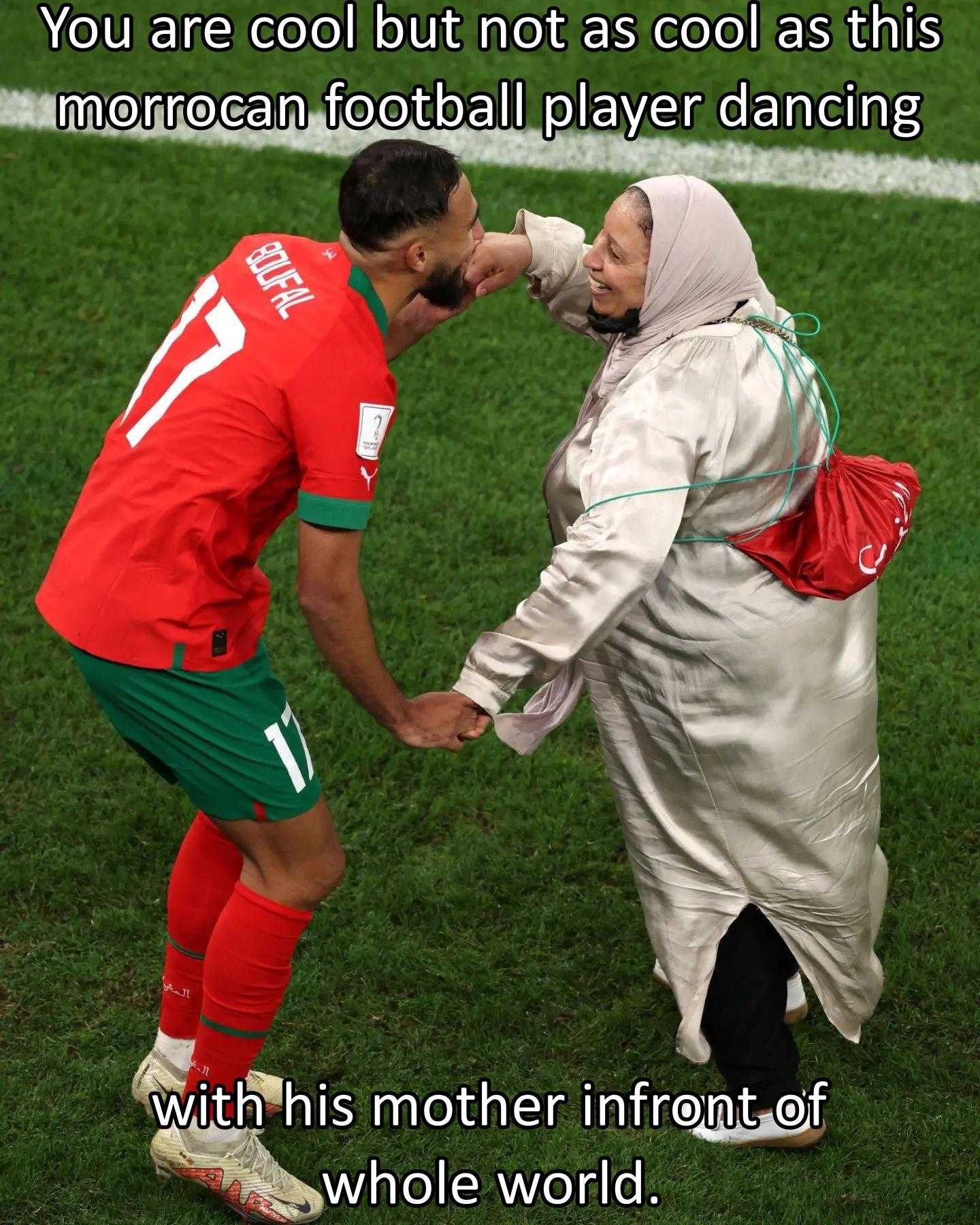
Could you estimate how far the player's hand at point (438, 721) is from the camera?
10.5 feet

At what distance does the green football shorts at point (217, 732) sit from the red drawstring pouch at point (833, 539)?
95 cm

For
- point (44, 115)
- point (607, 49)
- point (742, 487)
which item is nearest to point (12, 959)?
point (742, 487)

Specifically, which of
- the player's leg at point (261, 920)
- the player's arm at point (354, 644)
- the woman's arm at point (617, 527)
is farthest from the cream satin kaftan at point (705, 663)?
the player's leg at point (261, 920)

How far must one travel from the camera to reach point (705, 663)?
129 inches

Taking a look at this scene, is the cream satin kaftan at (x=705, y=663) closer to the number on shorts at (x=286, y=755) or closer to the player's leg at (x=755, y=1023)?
the player's leg at (x=755, y=1023)

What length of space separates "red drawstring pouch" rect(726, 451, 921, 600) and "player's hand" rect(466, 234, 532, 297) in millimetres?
773

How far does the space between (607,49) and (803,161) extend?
1313mm

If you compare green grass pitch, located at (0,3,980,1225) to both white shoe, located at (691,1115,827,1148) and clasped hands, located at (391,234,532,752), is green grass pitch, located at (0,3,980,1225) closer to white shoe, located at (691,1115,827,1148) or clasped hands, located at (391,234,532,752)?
white shoe, located at (691,1115,827,1148)

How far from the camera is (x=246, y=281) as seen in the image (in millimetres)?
3053

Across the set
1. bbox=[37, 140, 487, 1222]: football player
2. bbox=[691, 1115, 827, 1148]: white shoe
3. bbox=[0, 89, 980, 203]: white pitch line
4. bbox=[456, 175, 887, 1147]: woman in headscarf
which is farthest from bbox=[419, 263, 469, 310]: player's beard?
bbox=[0, 89, 980, 203]: white pitch line

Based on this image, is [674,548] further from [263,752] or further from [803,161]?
[803,161]

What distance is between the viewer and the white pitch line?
7895 mm

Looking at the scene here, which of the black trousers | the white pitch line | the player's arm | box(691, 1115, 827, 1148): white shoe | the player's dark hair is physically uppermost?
the white pitch line

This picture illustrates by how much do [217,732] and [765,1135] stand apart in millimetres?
1524
